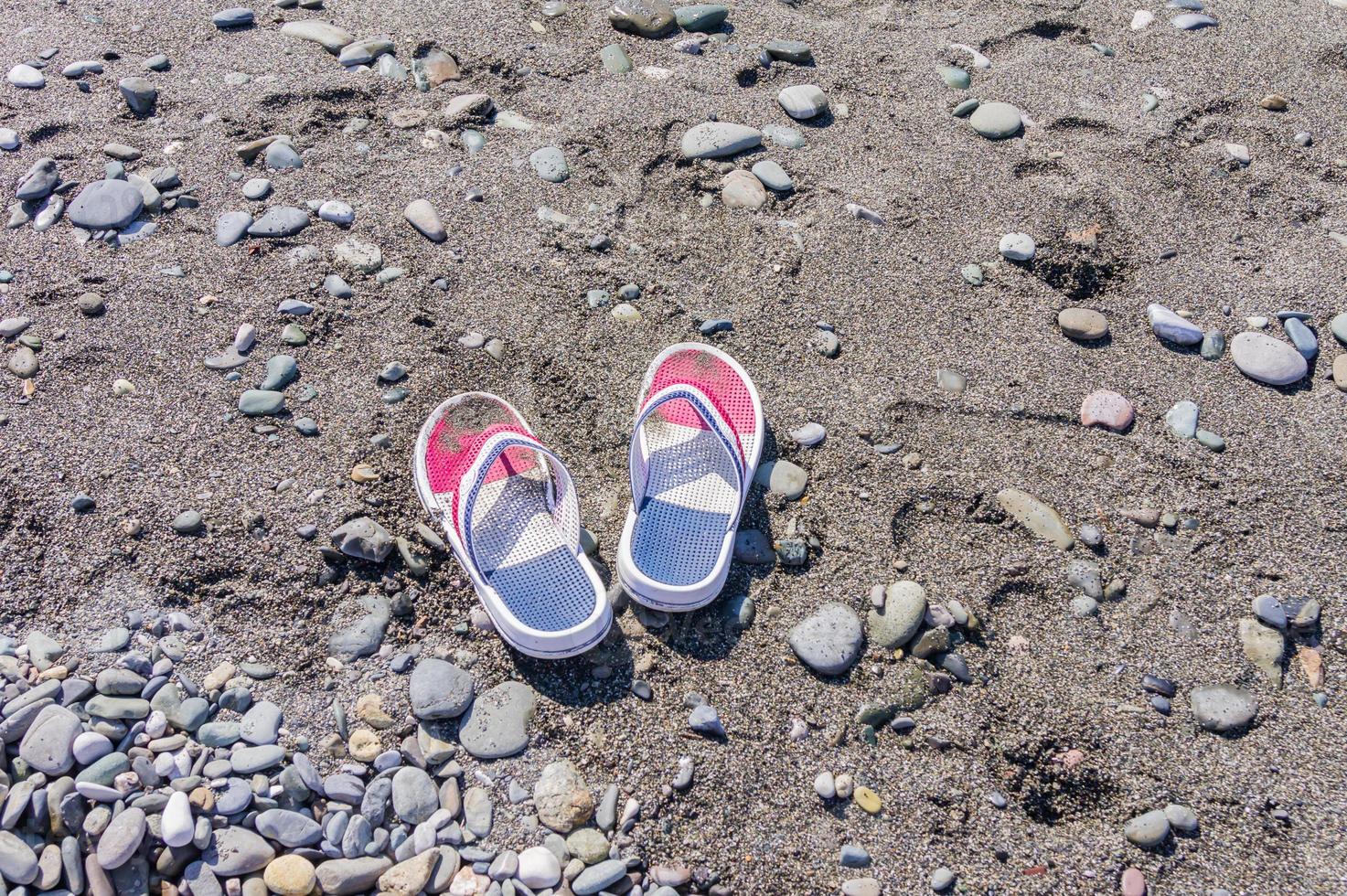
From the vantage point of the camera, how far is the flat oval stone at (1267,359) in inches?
110

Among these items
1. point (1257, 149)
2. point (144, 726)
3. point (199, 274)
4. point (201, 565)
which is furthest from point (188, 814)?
point (1257, 149)

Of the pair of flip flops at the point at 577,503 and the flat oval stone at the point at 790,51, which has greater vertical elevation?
the flat oval stone at the point at 790,51

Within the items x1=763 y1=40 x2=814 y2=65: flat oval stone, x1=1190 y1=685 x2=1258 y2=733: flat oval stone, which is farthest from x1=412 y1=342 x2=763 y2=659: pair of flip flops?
x1=763 y1=40 x2=814 y2=65: flat oval stone

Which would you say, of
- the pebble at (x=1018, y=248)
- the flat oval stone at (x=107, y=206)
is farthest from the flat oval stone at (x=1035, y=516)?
the flat oval stone at (x=107, y=206)

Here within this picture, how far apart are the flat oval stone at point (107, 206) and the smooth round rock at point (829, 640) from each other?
258 cm

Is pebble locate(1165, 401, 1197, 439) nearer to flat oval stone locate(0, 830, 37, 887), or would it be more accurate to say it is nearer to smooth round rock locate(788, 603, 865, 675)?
smooth round rock locate(788, 603, 865, 675)

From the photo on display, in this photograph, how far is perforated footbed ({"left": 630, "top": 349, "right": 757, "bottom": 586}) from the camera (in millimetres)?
2439

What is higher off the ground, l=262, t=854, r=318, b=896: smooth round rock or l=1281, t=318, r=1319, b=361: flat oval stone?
l=1281, t=318, r=1319, b=361: flat oval stone

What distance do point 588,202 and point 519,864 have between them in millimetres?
2132

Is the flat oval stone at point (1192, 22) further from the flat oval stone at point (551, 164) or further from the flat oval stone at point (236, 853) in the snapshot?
the flat oval stone at point (236, 853)

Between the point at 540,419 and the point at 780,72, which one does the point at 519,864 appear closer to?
the point at 540,419

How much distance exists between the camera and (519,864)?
1.99 meters

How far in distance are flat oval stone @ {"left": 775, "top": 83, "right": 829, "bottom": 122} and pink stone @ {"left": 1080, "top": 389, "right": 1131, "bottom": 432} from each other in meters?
1.50

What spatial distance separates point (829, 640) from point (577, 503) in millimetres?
755
